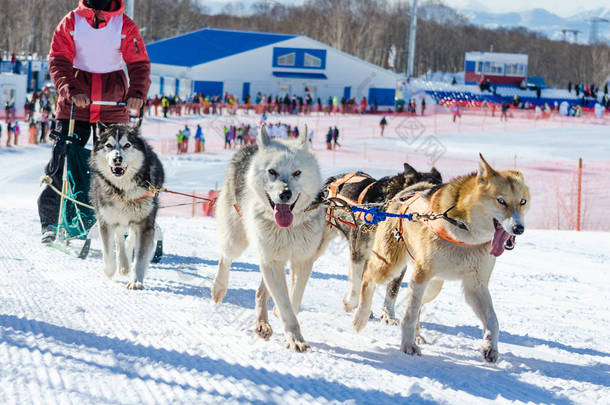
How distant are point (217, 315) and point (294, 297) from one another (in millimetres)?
563

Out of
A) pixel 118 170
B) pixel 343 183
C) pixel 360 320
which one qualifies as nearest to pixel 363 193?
pixel 343 183

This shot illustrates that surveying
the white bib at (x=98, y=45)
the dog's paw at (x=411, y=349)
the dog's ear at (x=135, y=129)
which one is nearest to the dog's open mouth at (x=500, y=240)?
the dog's paw at (x=411, y=349)

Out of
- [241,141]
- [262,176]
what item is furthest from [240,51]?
[262,176]

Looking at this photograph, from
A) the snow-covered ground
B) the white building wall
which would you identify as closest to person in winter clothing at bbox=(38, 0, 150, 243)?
the snow-covered ground

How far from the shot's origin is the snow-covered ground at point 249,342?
251 cm

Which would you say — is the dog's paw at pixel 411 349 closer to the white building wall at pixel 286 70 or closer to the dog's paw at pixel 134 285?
the dog's paw at pixel 134 285

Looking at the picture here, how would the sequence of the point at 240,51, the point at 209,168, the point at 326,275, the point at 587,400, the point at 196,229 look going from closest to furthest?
the point at 587,400 → the point at 326,275 → the point at 196,229 → the point at 209,168 → the point at 240,51

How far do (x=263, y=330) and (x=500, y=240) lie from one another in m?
1.16

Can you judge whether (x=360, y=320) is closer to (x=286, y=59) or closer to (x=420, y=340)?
(x=420, y=340)

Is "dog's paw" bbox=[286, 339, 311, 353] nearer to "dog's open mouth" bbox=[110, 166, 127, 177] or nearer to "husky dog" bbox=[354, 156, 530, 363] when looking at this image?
"husky dog" bbox=[354, 156, 530, 363]

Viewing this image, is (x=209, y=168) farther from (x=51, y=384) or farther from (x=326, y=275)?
(x=51, y=384)

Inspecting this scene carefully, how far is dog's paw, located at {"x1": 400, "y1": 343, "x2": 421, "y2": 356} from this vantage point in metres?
3.14

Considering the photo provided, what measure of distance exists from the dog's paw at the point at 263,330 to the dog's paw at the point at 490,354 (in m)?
0.97

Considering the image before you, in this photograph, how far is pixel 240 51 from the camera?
37.2 m
